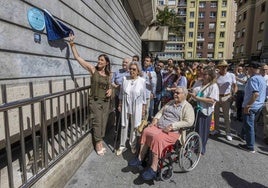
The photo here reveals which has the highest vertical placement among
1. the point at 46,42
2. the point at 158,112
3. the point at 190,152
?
the point at 46,42

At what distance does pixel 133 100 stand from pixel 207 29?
62732 mm

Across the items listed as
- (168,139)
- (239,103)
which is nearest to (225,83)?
(239,103)

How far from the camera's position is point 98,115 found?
4055 mm

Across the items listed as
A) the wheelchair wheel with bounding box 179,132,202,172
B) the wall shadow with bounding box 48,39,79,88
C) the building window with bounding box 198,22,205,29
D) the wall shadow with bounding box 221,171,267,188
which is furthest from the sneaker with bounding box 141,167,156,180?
the building window with bounding box 198,22,205,29

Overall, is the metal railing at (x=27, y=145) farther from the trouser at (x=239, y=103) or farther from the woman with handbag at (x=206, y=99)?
the trouser at (x=239, y=103)

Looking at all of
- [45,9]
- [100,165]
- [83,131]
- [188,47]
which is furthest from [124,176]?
[188,47]

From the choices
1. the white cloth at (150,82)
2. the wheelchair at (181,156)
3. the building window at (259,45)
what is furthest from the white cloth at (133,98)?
the building window at (259,45)

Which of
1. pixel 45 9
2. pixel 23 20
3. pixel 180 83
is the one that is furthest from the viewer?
pixel 180 83

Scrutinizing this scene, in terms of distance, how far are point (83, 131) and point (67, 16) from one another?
2.21 m

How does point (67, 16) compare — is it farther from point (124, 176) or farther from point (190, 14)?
point (190, 14)

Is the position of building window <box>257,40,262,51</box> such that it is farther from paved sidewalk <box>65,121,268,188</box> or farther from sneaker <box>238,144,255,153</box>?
paved sidewalk <box>65,121,268,188</box>

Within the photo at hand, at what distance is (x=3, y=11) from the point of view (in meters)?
2.46

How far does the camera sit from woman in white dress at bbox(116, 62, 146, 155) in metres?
4.03

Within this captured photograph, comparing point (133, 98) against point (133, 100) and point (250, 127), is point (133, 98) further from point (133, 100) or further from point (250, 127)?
point (250, 127)
